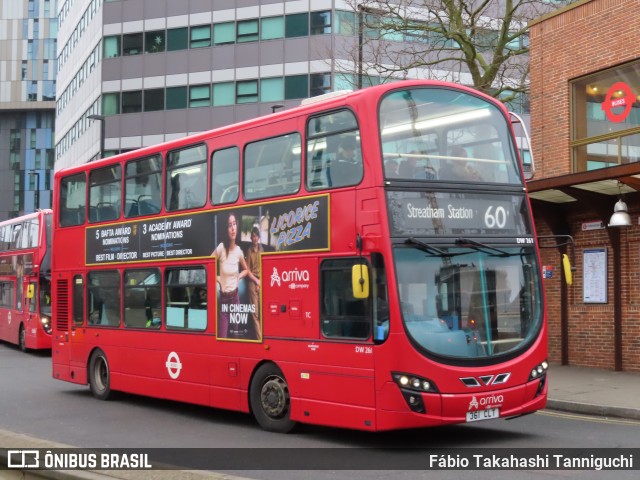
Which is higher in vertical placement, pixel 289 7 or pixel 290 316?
pixel 289 7

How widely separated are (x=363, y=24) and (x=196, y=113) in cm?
2425

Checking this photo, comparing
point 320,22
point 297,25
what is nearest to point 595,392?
point 320,22

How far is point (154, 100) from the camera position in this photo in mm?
47781

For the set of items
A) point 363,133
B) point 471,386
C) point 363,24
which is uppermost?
point 363,24

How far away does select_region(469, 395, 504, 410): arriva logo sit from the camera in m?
9.67

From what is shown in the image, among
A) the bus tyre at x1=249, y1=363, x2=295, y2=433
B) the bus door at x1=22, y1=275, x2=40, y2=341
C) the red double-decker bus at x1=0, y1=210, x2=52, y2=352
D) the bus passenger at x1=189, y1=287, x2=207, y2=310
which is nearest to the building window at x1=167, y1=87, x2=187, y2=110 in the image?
the red double-decker bus at x1=0, y1=210, x2=52, y2=352

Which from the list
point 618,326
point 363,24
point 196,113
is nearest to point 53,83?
point 196,113

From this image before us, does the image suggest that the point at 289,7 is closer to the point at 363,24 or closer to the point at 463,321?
the point at 363,24

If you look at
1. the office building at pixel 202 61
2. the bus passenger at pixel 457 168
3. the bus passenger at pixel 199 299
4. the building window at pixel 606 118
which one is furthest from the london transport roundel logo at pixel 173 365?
the office building at pixel 202 61

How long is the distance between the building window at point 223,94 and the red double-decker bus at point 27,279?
18.9 metres

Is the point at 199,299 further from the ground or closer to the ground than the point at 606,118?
closer to the ground

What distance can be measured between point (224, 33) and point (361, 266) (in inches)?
1523

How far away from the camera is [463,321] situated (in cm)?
995

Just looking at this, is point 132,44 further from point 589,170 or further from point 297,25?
point 589,170
